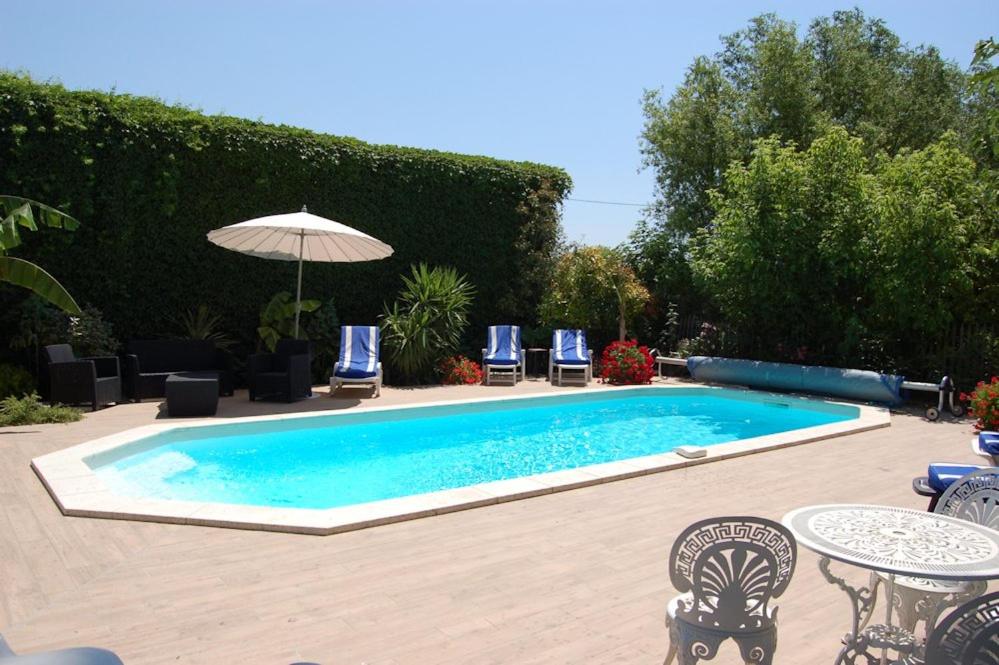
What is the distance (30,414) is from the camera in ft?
28.4

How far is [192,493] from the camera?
657cm

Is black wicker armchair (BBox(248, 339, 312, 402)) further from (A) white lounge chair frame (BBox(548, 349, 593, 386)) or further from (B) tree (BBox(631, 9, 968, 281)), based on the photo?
(B) tree (BBox(631, 9, 968, 281))

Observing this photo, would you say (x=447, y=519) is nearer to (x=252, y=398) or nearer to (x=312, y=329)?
(x=252, y=398)

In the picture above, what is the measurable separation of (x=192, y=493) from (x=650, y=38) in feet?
47.6

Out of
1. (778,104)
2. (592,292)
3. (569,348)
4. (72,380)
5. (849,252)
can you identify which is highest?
(778,104)

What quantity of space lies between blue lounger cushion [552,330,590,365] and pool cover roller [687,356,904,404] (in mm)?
2190

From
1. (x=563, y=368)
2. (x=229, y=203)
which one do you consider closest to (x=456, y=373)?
(x=563, y=368)

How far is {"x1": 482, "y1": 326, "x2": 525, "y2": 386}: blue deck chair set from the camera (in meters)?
13.6

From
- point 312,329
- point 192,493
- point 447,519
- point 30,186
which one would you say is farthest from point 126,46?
point 447,519

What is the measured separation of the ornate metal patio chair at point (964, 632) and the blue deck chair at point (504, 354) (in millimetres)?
11442

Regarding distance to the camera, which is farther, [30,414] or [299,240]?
[299,240]

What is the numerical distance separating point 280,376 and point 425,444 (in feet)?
9.22

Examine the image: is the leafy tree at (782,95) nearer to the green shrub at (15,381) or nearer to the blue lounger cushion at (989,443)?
the blue lounger cushion at (989,443)

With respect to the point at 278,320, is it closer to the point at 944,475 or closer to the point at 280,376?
the point at 280,376
